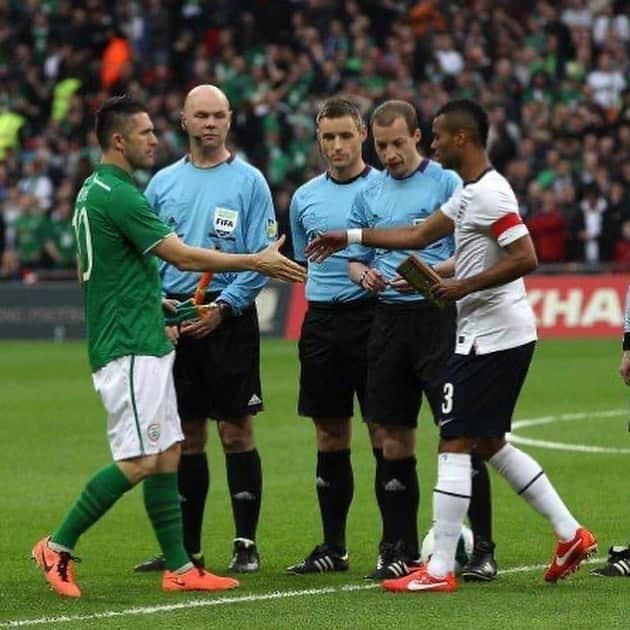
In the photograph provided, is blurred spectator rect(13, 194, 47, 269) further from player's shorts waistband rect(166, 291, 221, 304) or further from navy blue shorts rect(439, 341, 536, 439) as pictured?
navy blue shorts rect(439, 341, 536, 439)

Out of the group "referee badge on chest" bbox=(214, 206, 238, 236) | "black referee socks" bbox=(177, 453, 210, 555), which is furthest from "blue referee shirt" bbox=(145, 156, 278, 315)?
"black referee socks" bbox=(177, 453, 210, 555)

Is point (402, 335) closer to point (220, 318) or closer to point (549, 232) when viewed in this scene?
point (220, 318)

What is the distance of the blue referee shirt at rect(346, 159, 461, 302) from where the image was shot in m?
9.73

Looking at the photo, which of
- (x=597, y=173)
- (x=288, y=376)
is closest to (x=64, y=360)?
(x=288, y=376)

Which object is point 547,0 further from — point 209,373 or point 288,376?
point 209,373

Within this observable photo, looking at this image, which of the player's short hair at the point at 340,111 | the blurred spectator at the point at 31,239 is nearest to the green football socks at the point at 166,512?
the player's short hair at the point at 340,111

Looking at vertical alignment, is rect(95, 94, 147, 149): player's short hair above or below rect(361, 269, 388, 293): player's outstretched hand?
above

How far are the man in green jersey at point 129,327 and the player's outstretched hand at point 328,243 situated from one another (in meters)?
0.35

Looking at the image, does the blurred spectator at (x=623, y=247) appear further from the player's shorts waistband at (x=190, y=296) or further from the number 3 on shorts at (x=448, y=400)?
the number 3 on shorts at (x=448, y=400)

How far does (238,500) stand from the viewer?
10.1 m

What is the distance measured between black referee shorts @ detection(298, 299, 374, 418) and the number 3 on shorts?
128cm

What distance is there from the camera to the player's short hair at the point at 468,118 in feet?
29.2

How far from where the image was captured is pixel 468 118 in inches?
350

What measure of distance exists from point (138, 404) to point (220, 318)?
1224mm
